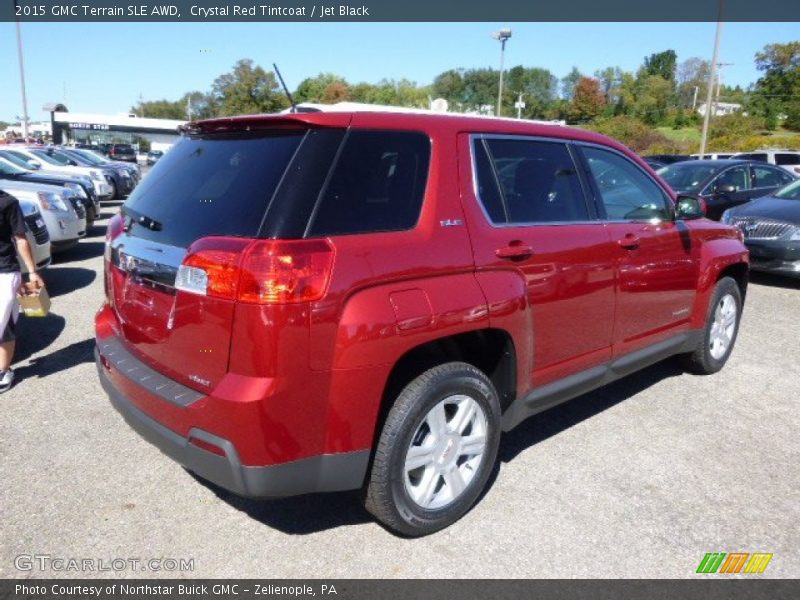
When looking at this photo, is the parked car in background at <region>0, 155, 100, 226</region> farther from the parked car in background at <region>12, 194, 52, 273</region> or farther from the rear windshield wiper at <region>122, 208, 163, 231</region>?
the rear windshield wiper at <region>122, 208, 163, 231</region>

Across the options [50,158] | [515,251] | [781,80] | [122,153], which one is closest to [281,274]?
[515,251]

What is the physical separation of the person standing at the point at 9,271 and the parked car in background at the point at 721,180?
33.2 ft

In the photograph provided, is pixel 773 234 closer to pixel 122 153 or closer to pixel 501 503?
pixel 501 503

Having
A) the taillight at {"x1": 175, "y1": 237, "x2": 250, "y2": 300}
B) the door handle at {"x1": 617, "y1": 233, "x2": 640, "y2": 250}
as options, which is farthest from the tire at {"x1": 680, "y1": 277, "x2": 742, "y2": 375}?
the taillight at {"x1": 175, "y1": 237, "x2": 250, "y2": 300}

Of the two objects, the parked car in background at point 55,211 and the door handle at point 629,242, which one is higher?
the door handle at point 629,242

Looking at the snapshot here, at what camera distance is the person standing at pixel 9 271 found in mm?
4457

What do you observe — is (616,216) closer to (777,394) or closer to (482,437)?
(482,437)

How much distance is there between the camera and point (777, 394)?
15.7 feet

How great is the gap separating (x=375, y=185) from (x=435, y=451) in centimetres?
123

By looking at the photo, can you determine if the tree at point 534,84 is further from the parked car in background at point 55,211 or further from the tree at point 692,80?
the parked car in background at point 55,211

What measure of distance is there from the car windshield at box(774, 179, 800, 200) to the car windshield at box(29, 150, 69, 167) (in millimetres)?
16401

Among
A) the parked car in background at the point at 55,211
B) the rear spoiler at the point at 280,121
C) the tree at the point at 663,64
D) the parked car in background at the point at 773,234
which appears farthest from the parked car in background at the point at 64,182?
the tree at the point at 663,64
